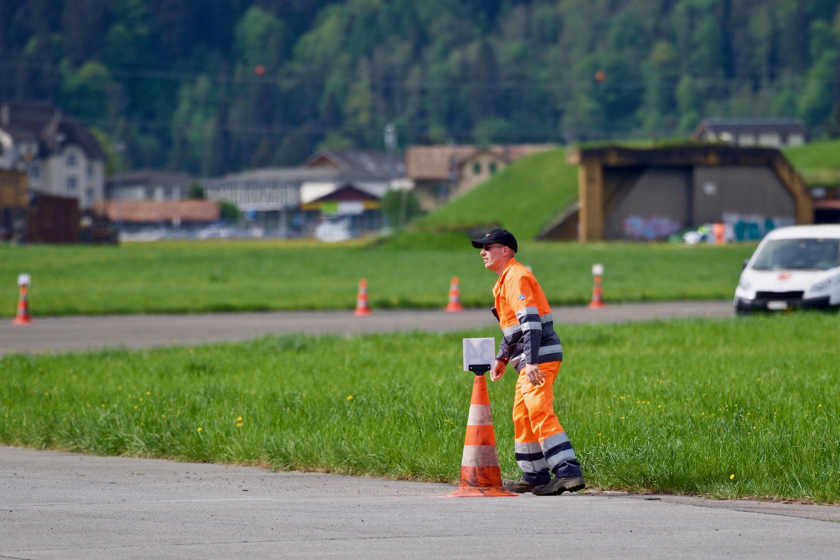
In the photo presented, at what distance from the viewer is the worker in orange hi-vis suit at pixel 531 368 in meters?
8.92

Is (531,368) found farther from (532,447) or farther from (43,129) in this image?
(43,129)

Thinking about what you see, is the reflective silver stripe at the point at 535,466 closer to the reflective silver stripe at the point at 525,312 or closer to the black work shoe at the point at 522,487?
the black work shoe at the point at 522,487

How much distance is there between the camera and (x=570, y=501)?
8.97 meters

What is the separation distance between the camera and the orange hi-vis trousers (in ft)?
29.3

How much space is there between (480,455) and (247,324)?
1776cm

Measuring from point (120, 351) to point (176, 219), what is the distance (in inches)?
5321

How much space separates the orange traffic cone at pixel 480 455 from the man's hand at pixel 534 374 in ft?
1.01

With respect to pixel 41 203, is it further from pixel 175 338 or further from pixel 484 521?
pixel 484 521

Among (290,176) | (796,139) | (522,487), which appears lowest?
(522,487)

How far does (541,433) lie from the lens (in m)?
9.00

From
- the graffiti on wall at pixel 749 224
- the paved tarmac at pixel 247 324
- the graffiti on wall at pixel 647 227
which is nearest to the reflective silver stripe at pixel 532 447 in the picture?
the paved tarmac at pixel 247 324

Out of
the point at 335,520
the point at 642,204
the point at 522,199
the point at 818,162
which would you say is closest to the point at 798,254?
the point at 335,520

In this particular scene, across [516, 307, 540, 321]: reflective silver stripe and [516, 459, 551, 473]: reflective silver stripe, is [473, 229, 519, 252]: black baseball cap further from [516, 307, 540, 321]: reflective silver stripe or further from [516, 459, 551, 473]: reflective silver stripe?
[516, 459, 551, 473]: reflective silver stripe

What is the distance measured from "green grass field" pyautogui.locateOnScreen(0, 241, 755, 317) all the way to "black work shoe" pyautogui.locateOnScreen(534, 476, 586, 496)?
2242 cm
